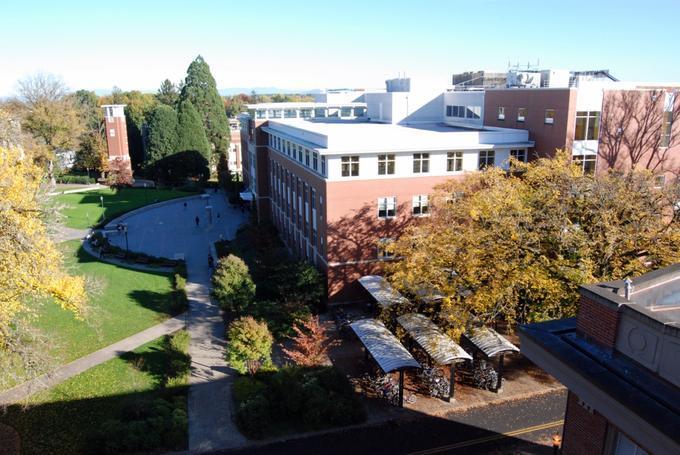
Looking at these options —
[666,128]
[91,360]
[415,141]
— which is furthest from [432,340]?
[666,128]

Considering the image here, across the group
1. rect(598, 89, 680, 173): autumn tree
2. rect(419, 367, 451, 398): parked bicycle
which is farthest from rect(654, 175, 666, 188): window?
rect(419, 367, 451, 398): parked bicycle

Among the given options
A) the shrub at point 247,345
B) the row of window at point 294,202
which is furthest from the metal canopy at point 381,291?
the shrub at point 247,345

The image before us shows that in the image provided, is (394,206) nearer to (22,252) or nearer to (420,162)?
(420,162)

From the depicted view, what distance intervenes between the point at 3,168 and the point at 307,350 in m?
Result: 14.0

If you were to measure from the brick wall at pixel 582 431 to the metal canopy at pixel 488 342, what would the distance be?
10934 millimetres

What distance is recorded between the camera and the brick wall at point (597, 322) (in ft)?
32.1

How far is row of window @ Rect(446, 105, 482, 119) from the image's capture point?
42.2 metres

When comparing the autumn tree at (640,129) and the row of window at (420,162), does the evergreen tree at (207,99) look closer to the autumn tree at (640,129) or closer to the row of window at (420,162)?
the row of window at (420,162)

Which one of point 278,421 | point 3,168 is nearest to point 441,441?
point 278,421

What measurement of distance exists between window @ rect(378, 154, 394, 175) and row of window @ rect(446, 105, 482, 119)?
42.1 ft

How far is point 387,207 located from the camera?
33219 mm

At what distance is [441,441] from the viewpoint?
65.2 feet

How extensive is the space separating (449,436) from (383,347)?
4601 millimetres

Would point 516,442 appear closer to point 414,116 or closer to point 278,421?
point 278,421
